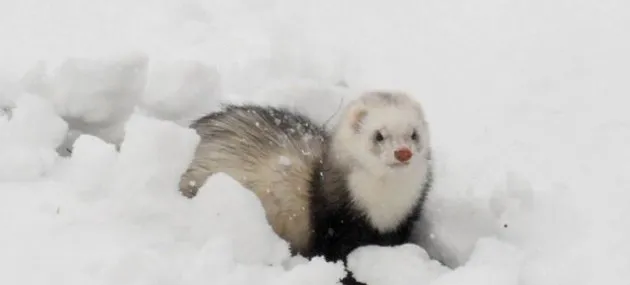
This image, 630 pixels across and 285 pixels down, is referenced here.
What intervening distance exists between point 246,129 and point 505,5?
1.65 meters

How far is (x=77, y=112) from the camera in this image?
8.27 ft

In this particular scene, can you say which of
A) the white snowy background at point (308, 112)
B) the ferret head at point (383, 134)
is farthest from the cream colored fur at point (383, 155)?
the white snowy background at point (308, 112)

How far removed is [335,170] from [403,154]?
0.30m

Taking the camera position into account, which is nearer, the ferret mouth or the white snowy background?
the white snowy background

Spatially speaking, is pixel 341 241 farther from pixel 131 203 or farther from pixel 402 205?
pixel 131 203

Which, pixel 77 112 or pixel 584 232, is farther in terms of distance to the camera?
pixel 77 112

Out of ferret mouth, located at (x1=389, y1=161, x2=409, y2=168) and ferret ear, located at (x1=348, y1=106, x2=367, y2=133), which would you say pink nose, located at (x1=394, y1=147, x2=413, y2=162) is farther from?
ferret ear, located at (x1=348, y1=106, x2=367, y2=133)

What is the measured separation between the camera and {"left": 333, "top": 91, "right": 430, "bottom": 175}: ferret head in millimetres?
2135

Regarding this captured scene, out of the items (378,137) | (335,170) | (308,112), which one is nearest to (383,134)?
(378,137)

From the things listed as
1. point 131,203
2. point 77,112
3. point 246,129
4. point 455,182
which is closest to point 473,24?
point 455,182

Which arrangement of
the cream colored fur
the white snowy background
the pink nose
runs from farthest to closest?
the cream colored fur, the pink nose, the white snowy background

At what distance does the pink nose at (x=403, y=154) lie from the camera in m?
2.04

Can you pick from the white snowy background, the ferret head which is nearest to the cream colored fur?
the ferret head

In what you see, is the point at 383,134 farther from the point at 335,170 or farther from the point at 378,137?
the point at 335,170
